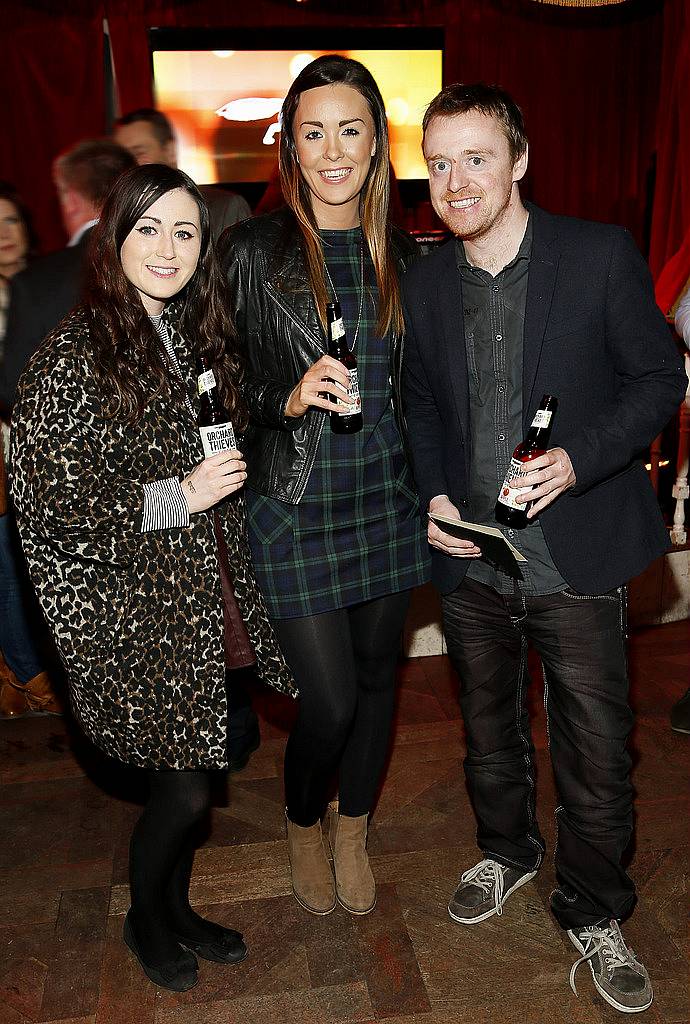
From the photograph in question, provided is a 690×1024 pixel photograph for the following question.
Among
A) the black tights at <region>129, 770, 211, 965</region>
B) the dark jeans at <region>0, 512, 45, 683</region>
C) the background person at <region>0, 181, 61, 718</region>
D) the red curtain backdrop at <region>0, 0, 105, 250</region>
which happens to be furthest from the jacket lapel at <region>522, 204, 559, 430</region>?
the red curtain backdrop at <region>0, 0, 105, 250</region>

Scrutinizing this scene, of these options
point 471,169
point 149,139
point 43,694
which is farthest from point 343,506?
point 149,139

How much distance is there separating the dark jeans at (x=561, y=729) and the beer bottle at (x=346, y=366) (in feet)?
1.58

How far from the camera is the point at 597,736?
2.16m

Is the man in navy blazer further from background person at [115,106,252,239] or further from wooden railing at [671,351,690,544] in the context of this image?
wooden railing at [671,351,690,544]

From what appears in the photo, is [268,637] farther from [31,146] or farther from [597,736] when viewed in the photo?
[31,146]

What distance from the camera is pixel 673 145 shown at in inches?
278

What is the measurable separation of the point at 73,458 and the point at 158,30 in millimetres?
6776

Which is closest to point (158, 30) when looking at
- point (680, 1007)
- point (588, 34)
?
point (588, 34)

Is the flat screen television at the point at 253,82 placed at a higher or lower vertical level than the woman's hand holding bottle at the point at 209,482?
higher

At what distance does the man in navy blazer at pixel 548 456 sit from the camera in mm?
1989

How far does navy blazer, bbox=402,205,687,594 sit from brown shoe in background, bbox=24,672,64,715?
7.25ft

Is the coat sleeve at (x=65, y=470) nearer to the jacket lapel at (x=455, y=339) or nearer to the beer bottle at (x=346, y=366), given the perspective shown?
the beer bottle at (x=346, y=366)

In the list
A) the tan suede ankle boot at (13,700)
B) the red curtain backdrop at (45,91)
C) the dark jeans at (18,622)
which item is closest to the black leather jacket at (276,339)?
the dark jeans at (18,622)

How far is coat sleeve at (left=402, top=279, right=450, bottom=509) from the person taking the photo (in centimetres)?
226
